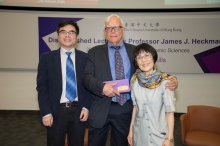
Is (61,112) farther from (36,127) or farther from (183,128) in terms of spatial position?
(36,127)

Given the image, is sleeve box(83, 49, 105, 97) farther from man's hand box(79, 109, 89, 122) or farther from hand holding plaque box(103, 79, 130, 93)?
man's hand box(79, 109, 89, 122)

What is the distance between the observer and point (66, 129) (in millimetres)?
1967

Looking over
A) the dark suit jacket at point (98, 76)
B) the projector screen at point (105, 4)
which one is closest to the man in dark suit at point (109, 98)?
the dark suit jacket at point (98, 76)

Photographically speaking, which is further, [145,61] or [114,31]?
[114,31]

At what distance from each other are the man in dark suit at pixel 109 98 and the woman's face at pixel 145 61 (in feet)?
1.14

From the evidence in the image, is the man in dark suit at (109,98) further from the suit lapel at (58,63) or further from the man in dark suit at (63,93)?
the suit lapel at (58,63)

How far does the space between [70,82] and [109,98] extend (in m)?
0.46

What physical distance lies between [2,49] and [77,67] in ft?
11.5

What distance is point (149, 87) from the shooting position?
1.52m

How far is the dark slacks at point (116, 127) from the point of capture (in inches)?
74.2

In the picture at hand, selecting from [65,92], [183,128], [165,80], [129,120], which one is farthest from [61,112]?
[183,128]

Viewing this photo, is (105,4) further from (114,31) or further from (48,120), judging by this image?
(48,120)

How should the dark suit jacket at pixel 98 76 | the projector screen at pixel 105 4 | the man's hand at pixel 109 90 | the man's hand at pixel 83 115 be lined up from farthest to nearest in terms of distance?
the projector screen at pixel 105 4 < the man's hand at pixel 83 115 < the dark suit jacket at pixel 98 76 < the man's hand at pixel 109 90

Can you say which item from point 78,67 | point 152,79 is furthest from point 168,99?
point 78,67
